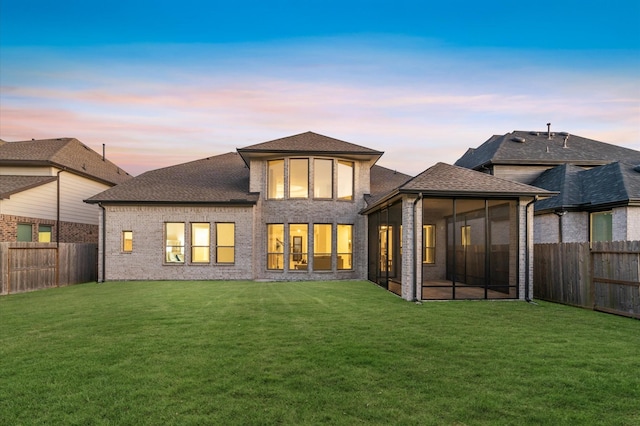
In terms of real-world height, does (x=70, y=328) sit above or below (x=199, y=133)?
below

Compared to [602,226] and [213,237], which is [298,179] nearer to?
[213,237]

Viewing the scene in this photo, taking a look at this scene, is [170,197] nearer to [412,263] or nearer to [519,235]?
[412,263]

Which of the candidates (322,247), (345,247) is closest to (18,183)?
(322,247)

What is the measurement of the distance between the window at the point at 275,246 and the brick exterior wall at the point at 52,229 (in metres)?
11.3

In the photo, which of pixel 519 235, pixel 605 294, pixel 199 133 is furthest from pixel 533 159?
pixel 199 133

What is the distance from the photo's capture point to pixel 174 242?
17578mm

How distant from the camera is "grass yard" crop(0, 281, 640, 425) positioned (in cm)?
387

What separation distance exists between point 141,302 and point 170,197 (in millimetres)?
7425

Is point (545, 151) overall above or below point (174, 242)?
above

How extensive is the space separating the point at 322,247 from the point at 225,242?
4.49 m

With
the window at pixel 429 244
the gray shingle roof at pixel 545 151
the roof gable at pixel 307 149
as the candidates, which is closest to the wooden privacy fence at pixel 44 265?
the roof gable at pixel 307 149

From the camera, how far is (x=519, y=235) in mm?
11625

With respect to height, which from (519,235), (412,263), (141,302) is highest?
(519,235)

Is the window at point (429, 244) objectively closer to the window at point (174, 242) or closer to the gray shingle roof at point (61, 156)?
the window at point (174, 242)
